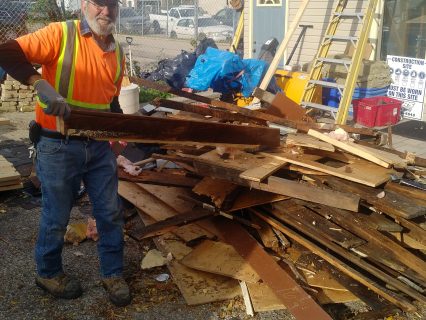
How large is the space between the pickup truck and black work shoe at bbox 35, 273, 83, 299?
23.0 metres

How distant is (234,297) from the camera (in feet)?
11.9

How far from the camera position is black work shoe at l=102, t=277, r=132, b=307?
3.48m

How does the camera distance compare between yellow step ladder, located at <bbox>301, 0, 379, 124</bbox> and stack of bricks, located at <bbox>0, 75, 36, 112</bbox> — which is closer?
yellow step ladder, located at <bbox>301, 0, 379, 124</bbox>

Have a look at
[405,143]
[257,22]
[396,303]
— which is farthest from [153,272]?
[257,22]

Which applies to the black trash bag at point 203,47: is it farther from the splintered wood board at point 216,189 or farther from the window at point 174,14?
the window at point 174,14

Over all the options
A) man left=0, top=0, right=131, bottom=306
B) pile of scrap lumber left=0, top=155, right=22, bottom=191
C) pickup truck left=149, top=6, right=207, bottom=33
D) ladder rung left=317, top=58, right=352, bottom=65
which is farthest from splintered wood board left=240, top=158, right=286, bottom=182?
pickup truck left=149, top=6, right=207, bottom=33

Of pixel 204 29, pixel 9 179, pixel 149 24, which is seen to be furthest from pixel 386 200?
pixel 149 24

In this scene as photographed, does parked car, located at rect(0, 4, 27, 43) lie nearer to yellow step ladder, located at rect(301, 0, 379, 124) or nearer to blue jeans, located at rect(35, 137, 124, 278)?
yellow step ladder, located at rect(301, 0, 379, 124)

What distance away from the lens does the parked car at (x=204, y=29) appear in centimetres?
2283

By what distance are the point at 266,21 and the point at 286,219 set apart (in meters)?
7.89

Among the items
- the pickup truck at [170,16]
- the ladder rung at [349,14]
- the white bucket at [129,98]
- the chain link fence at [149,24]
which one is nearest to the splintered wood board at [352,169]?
the ladder rung at [349,14]

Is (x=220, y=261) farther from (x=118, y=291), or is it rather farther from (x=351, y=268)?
(x=351, y=268)

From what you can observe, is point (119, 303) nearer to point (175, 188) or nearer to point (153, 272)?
point (153, 272)

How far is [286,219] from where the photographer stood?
13.0ft
